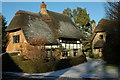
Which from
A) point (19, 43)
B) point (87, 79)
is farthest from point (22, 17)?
point (87, 79)

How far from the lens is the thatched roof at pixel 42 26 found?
2189 cm

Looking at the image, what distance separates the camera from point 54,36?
955 inches

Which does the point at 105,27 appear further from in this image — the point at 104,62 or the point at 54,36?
the point at 54,36

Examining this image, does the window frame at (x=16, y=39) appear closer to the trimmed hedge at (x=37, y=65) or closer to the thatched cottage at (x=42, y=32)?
the thatched cottage at (x=42, y=32)

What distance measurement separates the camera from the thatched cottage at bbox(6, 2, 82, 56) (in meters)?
21.7

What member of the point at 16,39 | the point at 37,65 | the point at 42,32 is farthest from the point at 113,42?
the point at 16,39

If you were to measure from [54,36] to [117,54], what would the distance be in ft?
68.7

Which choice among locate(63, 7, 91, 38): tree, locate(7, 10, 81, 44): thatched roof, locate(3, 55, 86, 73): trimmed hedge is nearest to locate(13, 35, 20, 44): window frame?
locate(7, 10, 81, 44): thatched roof

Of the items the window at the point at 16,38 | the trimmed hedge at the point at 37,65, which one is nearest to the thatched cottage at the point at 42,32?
the window at the point at 16,38

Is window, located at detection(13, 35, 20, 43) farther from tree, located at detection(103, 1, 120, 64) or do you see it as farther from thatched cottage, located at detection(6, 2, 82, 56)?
tree, located at detection(103, 1, 120, 64)

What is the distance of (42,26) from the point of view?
24516 mm

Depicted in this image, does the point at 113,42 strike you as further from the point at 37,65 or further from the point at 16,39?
the point at 16,39

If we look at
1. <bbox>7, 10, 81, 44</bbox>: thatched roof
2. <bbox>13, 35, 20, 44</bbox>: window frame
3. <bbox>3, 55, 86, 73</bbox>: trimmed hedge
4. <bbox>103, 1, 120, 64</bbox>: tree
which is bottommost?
<bbox>3, 55, 86, 73</bbox>: trimmed hedge

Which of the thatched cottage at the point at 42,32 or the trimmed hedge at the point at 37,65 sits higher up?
the thatched cottage at the point at 42,32
